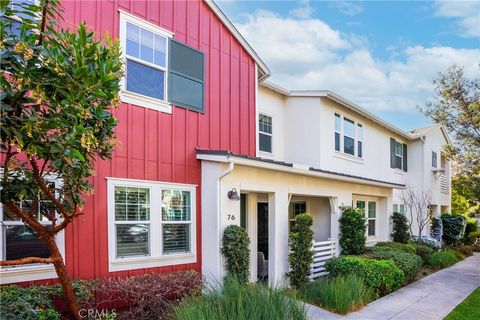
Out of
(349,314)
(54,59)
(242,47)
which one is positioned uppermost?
(242,47)

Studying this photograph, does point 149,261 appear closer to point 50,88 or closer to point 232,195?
point 232,195

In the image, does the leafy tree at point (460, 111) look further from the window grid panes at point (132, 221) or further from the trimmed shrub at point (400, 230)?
the window grid panes at point (132, 221)

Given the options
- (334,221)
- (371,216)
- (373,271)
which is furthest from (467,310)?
(371,216)

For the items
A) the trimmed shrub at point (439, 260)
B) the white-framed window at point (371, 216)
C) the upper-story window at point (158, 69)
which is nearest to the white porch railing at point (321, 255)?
the white-framed window at point (371, 216)

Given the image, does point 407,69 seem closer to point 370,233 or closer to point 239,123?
point 370,233

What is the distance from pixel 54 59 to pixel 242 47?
7367 millimetres

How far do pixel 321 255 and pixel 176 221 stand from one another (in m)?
5.49

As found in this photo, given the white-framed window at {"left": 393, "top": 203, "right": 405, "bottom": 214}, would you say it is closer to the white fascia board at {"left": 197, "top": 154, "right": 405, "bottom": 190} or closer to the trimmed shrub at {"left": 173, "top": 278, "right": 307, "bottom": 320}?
the white fascia board at {"left": 197, "top": 154, "right": 405, "bottom": 190}

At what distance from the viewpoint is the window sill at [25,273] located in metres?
6.09

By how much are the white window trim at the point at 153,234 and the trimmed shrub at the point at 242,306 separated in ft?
7.10

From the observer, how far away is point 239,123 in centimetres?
1052

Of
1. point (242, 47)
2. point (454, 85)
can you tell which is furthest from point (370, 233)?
point (242, 47)

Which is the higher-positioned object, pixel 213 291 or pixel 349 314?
pixel 213 291

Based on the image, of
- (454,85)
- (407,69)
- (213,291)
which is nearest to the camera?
(213,291)
